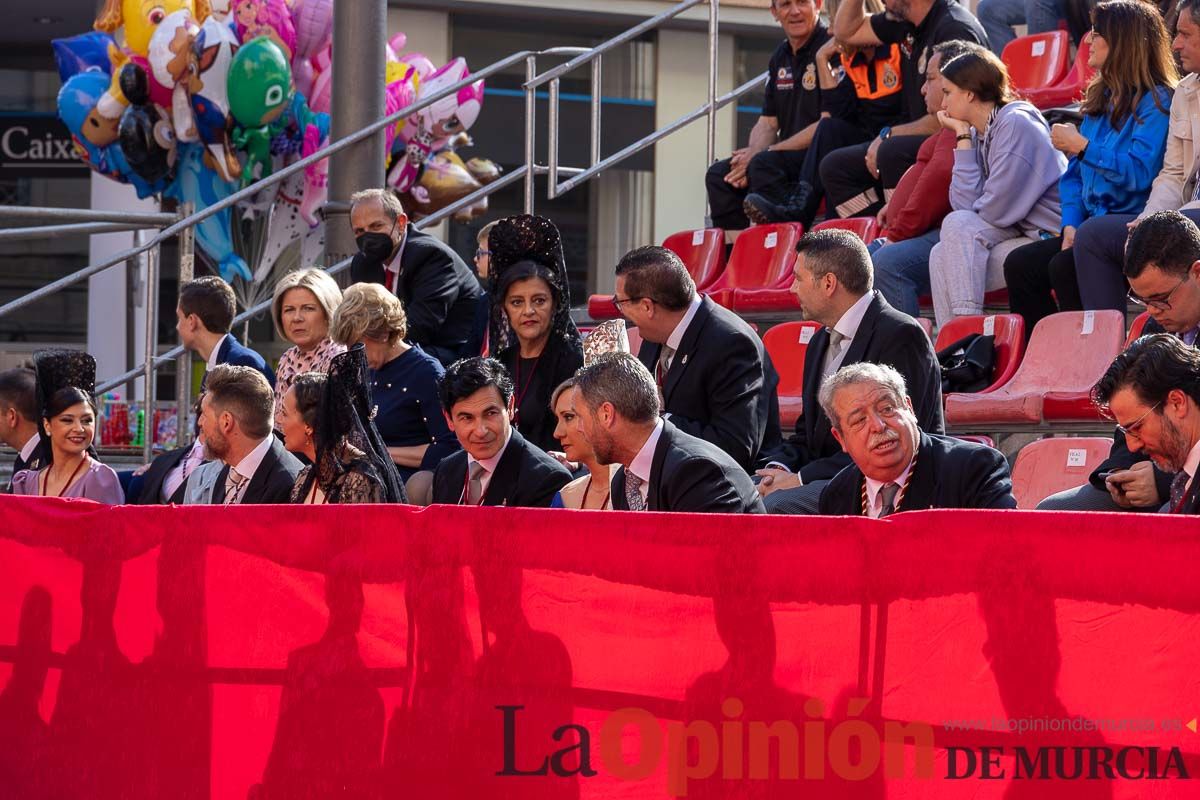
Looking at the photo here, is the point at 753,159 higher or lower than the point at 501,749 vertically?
higher

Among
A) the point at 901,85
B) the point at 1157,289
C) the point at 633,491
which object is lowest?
the point at 633,491

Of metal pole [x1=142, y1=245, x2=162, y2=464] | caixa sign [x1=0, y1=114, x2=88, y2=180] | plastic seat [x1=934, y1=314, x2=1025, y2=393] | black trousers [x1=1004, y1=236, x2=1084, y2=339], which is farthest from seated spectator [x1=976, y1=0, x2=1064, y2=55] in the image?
caixa sign [x1=0, y1=114, x2=88, y2=180]

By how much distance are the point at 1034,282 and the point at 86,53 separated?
9102mm

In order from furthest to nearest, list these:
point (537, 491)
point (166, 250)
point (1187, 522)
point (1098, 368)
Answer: point (166, 250) → point (1098, 368) → point (537, 491) → point (1187, 522)

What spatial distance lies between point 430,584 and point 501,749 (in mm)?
424

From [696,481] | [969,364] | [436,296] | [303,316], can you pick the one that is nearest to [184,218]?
[436,296]

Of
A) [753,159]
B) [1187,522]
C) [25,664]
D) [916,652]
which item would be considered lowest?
[25,664]

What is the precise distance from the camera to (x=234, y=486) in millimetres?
6137

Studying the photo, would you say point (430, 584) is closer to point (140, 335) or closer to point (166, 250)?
point (140, 335)

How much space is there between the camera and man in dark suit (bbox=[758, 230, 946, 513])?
5.68m

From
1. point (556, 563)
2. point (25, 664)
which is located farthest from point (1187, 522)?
point (25, 664)

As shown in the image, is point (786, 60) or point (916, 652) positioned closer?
point (916, 652)

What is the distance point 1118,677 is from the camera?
355 centimetres

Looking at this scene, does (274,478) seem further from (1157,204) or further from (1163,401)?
(1157,204)
